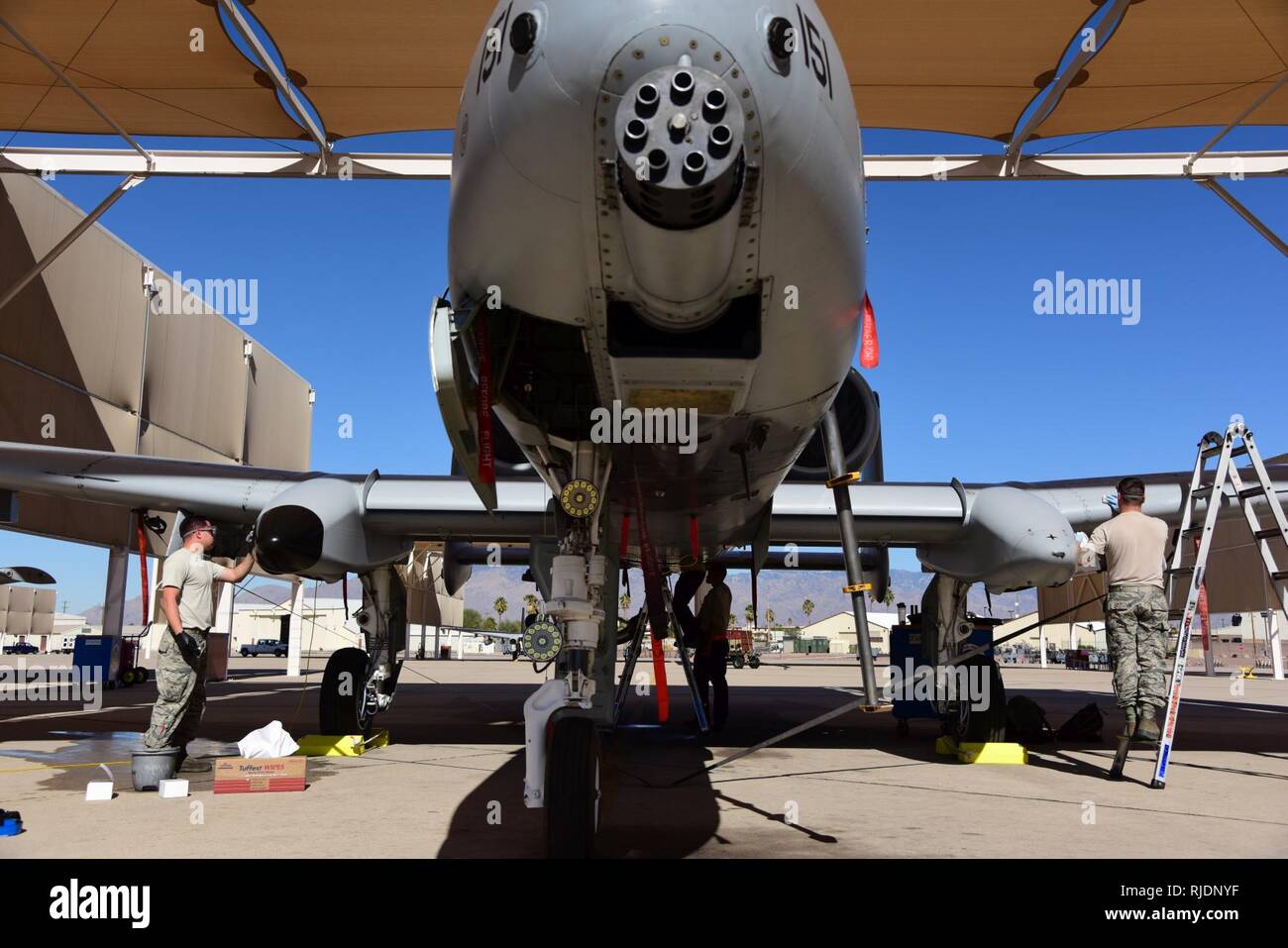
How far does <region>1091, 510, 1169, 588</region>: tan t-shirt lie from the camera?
6.79 metres

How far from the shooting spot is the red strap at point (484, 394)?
397cm

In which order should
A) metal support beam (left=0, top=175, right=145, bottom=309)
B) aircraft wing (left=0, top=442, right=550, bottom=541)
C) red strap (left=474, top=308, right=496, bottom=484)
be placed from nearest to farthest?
red strap (left=474, top=308, right=496, bottom=484)
aircraft wing (left=0, top=442, right=550, bottom=541)
metal support beam (left=0, top=175, right=145, bottom=309)

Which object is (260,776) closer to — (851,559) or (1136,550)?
(851,559)

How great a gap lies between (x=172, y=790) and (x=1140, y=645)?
709 centimetres

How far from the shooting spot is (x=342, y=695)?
8836 millimetres

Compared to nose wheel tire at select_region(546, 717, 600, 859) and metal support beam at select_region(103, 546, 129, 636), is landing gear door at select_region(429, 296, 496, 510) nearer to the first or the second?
nose wheel tire at select_region(546, 717, 600, 859)

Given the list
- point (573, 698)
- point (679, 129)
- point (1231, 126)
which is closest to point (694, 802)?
point (573, 698)

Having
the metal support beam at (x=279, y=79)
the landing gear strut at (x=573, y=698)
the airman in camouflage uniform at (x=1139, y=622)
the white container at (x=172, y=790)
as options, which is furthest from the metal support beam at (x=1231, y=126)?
the white container at (x=172, y=790)

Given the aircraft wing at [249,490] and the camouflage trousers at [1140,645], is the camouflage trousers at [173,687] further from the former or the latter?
the camouflage trousers at [1140,645]

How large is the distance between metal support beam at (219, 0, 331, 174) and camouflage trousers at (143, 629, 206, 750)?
26.2ft

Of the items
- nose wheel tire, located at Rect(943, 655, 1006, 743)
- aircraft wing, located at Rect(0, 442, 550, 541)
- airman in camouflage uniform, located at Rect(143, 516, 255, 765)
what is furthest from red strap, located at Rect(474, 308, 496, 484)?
nose wheel tire, located at Rect(943, 655, 1006, 743)

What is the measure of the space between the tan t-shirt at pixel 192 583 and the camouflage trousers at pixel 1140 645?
22.2 ft

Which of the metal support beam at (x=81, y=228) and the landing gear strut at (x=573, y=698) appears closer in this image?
the landing gear strut at (x=573, y=698)

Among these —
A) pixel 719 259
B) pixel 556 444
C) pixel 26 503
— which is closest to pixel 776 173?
pixel 719 259
